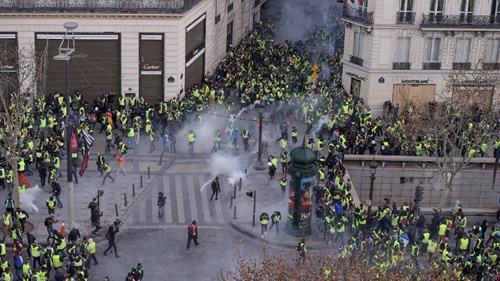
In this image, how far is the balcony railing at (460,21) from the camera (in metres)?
60.2

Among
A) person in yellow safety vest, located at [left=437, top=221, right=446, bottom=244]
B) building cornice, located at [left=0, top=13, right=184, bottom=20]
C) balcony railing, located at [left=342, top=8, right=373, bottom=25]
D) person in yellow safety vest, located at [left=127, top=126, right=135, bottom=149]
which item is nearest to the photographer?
person in yellow safety vest, located at [left=437, top=221, right=446, bottom=244]

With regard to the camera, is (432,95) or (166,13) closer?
(166,13)

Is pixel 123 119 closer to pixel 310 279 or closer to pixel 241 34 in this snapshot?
pixel 310 279

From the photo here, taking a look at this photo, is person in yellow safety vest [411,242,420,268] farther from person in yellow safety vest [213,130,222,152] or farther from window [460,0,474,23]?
window [460,0,474,23]

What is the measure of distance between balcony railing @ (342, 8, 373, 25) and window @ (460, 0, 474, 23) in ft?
20.1

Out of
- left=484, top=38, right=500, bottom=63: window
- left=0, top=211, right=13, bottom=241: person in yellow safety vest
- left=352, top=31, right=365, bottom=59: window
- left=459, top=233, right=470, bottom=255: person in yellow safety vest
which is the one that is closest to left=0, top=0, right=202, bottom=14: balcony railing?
left=352, top=31, right=365, bottom=59: window

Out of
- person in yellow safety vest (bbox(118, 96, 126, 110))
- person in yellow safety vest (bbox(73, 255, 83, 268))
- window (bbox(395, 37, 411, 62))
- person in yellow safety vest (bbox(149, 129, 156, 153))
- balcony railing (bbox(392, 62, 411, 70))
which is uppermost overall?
window (bbox(395, 37, 411, 62))

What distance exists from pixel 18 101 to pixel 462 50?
3227 cm

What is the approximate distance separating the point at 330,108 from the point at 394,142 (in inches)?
238

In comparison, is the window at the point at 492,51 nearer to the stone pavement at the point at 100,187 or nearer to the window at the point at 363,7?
the window at the point at 363,7

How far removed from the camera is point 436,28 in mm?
60219

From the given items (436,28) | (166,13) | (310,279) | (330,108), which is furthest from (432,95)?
(310,279)

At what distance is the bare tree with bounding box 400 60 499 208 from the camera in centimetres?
4859

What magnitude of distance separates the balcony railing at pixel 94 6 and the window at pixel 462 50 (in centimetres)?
1898
